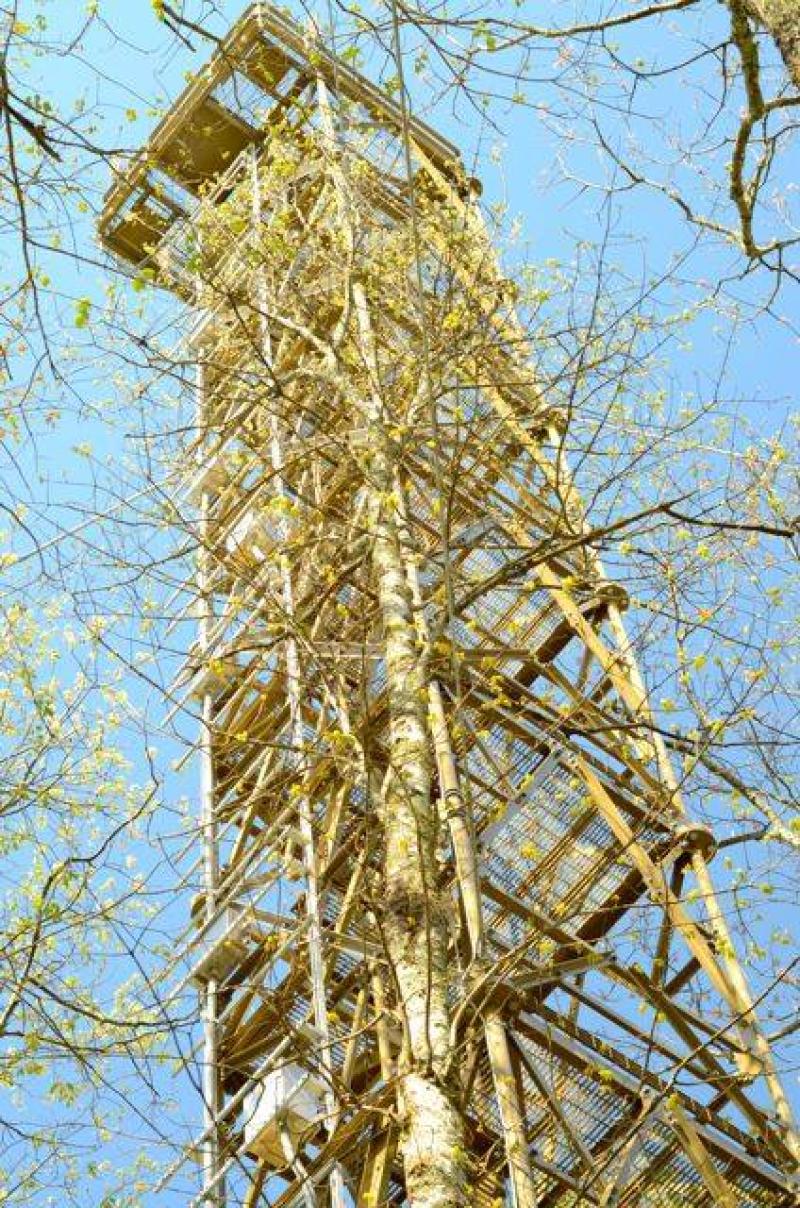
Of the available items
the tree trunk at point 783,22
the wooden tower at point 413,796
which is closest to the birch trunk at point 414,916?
the wooden tower at point 413,796

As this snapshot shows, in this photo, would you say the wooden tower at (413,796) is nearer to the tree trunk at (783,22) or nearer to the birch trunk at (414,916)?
the birch trunk at (414,916)

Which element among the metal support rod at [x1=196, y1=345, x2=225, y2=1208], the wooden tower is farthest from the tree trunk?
the metal support rod at [x1=196, y1=345, x2=225, y2=1208]

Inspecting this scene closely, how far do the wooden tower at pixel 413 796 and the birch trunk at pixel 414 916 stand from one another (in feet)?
0.04

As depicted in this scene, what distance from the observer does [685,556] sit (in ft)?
29.9

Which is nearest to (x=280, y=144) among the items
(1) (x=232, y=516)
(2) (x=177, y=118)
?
(1) (x=232, y=516)

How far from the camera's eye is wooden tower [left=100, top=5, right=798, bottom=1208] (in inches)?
236

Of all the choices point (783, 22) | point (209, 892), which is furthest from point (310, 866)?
point (783, 22)

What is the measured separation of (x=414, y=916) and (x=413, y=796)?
48 cm

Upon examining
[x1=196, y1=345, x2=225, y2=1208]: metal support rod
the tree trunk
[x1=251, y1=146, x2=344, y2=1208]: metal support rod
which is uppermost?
the tree trunk

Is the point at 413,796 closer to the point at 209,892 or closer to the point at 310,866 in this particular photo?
the point at 310,866

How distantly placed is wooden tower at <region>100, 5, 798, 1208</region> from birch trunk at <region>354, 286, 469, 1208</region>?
0.04ft

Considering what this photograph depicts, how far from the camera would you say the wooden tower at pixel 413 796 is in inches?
236

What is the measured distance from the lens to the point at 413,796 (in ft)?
19.4

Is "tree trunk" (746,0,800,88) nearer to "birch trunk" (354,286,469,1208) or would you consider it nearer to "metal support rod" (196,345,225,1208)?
"birch trunk" (354,286,469,1208)
